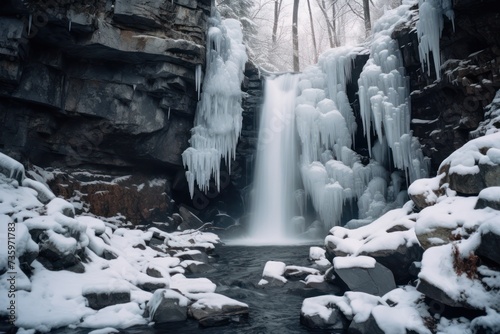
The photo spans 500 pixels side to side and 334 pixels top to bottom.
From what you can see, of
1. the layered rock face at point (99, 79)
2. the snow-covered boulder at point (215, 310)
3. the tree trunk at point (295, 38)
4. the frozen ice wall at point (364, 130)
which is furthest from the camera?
the tree trunk at point (295, 38)

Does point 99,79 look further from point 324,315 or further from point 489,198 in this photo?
point 489,198

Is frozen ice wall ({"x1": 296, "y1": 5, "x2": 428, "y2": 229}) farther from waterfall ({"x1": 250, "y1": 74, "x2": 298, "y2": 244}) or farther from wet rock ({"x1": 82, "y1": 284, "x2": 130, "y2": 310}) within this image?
wet rock ({"x1": 82, "y1": 284, "x2": 130, "y2": 310})

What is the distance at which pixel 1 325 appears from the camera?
4.31 metres

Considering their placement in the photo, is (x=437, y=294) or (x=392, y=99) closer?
(x=437, y=294)

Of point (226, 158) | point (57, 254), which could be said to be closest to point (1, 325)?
point (57, 254)

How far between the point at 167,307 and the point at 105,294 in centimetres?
116

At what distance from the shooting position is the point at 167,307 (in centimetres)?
521

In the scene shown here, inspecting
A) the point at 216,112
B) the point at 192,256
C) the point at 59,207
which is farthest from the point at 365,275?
the point at 216,112

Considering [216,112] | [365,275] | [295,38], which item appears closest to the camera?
[365,275]

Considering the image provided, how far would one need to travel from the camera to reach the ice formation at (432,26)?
382 inches

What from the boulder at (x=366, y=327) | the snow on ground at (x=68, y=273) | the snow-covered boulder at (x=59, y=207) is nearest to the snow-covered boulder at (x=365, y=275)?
the boulder at (x=366, y=327)

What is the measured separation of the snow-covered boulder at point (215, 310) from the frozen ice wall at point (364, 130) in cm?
829

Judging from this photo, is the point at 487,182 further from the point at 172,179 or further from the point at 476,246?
the point at 172,179

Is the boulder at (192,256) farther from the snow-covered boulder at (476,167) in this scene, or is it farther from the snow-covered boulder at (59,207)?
the snow-covered boulder at (476,167)
